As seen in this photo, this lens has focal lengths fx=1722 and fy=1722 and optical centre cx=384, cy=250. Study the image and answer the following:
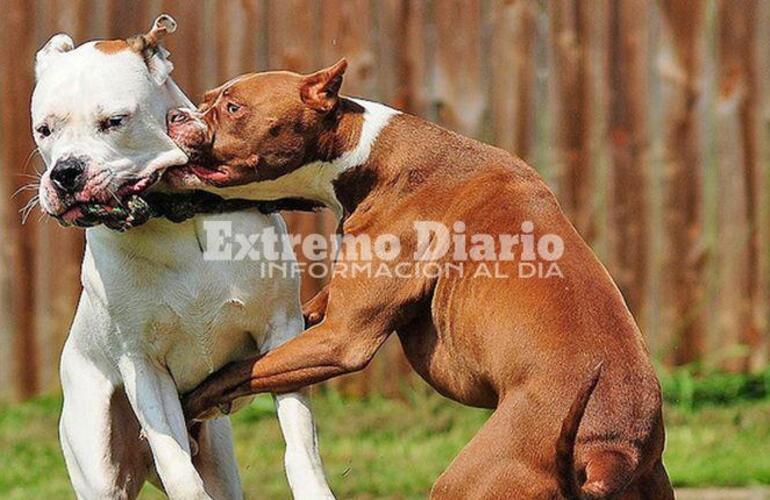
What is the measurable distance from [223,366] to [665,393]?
3.87 meters

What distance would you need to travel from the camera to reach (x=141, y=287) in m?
5.90

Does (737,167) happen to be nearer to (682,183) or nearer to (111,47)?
(682,183)

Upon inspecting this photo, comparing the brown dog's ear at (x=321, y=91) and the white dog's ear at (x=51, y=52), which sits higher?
the white dog's ear at (x=51, y=52)

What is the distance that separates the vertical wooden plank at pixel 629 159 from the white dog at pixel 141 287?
137 inches

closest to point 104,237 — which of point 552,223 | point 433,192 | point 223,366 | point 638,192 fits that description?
point 223,366

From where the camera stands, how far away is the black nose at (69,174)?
5531 mm

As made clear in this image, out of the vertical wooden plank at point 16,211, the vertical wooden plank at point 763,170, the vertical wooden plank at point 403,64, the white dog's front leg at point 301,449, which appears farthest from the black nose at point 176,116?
the vertical wooden plank at point 763,170

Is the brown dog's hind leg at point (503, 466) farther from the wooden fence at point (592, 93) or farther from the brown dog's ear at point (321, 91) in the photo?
the wooden fence at point (592, 93)

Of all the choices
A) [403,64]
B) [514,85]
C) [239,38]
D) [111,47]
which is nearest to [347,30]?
[403,64]

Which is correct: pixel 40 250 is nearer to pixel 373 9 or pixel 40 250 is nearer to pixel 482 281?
pixel 373 9

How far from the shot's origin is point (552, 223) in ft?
19.6

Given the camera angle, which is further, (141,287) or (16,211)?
(16,211)

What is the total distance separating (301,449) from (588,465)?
1014mm

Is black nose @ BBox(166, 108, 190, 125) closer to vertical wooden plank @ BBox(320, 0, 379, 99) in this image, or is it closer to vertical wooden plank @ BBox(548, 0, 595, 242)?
vertical wooden plank @ BBox(320, 0, 379, 99)
